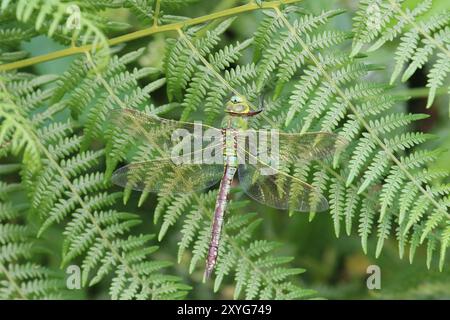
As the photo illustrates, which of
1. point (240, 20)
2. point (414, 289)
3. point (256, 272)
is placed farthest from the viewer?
point (240, 20)

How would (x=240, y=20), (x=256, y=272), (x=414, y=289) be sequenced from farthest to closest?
(x=240, y=20)
(x=414, y=289)
(x=256, y=272)

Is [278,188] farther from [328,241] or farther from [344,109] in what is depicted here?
[328,241]

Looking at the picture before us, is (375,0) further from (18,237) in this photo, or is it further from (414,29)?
(18,237)

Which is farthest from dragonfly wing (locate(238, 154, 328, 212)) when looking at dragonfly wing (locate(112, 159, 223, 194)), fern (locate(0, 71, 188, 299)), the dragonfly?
fern (locate(0, 71, 188, 299))

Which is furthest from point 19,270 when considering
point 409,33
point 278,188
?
point 409,33

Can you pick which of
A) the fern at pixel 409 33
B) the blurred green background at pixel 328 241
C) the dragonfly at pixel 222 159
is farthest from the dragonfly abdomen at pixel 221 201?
the blurred green background at pixel 328 241

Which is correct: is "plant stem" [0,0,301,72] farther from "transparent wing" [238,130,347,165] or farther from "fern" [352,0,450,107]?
"transparent wing" [238,130,347,165]

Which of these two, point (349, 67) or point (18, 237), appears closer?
point (349, 67)

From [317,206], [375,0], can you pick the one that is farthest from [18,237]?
[375,0]
